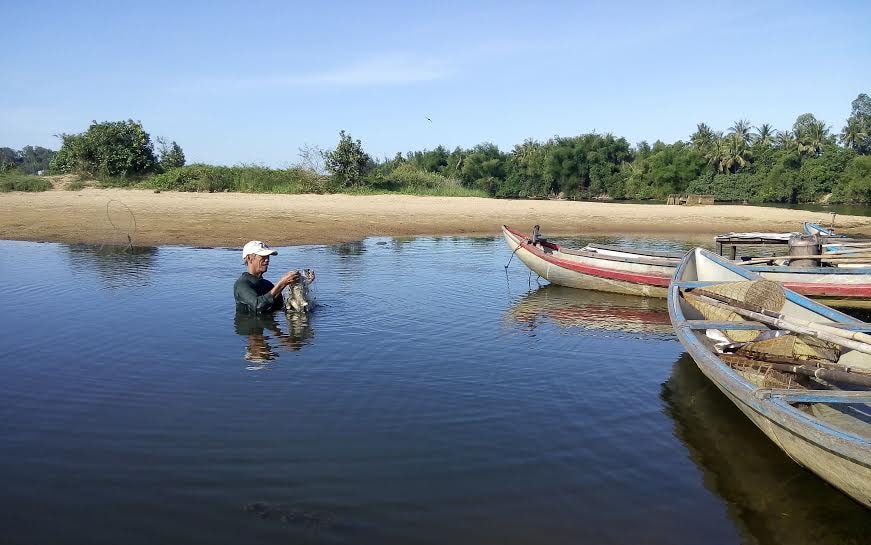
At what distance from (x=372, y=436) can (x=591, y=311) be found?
7.56 m

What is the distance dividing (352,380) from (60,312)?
5.84m

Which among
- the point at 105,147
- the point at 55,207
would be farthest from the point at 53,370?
the point at 105,147

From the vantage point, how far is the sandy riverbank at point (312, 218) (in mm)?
21656

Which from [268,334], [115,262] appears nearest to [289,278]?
[268,334]

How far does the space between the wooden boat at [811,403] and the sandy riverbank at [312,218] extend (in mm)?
16028

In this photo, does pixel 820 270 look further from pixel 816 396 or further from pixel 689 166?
pixel 689 166

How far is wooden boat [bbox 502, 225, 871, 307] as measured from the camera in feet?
37.6

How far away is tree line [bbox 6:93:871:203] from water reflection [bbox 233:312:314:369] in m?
30.2

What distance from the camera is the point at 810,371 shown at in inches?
215

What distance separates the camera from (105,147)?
37062 mm

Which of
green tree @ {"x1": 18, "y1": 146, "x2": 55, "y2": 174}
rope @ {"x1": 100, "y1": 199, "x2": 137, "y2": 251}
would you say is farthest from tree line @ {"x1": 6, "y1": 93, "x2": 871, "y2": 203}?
green tree @ {"x1": 18, "y1": 146, "x2": 55, "y2": 174}

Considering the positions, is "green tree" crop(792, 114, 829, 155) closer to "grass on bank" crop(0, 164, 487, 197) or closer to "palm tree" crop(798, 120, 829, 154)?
"palm tree" crop(798, 120, 829, 154)

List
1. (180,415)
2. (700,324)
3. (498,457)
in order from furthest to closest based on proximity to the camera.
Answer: (700,324)
(180,415)
(498,457)

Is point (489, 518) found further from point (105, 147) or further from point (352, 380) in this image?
point (105, 147)
